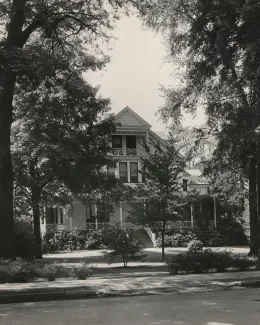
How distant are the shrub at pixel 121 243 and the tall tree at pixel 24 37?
3778 millimetres

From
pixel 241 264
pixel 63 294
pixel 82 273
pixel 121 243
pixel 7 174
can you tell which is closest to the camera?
pixel 63 294

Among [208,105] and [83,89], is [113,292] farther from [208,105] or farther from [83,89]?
[83,89]

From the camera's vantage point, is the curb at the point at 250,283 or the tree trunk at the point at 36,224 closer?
the curb at the point at 250,283

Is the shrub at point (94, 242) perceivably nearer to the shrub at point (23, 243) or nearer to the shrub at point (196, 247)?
the shrub at point (196, 247)

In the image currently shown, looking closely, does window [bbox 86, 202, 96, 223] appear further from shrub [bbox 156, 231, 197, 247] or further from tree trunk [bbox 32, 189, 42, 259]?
tree trunk [bbox 32, 189, 42, 259]

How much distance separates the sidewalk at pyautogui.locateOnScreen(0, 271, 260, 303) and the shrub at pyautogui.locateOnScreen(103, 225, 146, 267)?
5790 millimetres

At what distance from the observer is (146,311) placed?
26.7ft

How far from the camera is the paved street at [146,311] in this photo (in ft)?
23.6

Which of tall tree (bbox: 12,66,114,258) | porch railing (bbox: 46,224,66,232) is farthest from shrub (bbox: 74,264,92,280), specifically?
porch railing (bbox: 46,224,66,232)

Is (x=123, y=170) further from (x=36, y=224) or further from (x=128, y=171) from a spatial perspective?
(x=36, y=224)

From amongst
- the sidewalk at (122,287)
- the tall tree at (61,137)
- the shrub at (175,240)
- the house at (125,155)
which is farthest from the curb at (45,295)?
the house at (125,155)

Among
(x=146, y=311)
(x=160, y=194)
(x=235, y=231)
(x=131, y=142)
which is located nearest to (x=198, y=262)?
(x=146, y=311)

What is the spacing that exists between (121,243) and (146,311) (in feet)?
34.1

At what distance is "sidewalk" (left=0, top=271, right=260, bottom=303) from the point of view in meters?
10.4
